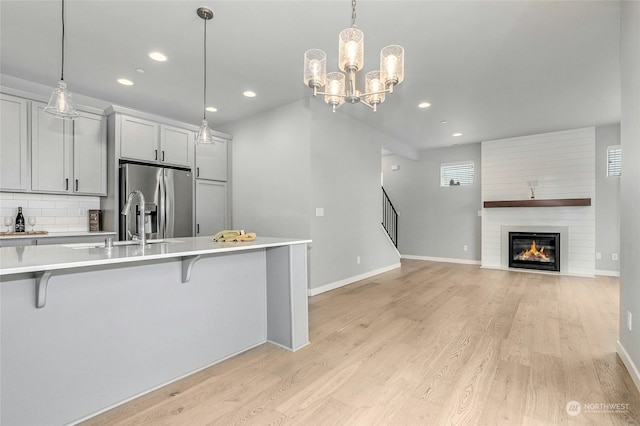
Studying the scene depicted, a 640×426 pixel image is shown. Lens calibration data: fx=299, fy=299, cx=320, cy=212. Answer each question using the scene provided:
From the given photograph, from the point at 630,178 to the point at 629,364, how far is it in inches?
52.4

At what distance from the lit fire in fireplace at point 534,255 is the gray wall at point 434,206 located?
92 centimetres

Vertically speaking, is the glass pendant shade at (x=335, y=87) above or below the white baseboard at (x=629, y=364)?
above

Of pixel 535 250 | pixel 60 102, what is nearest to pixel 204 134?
pixel 60 102

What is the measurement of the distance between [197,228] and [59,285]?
320 cm

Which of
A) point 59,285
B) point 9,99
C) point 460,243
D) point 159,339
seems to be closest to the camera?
point 59,285

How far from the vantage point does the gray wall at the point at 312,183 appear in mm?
4254

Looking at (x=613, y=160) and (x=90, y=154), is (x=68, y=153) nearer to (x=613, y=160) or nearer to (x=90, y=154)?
(x=90, y=154)

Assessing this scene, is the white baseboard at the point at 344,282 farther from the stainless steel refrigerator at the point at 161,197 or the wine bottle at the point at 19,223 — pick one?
the wine bottle at the point at 19,223

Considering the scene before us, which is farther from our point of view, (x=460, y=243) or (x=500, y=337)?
(x=460, y=243)

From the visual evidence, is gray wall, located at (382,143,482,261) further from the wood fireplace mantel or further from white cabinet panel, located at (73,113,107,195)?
white cabinet panel, located at (73,113,107,195)

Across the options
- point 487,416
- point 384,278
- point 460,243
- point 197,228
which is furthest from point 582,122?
point 197,228

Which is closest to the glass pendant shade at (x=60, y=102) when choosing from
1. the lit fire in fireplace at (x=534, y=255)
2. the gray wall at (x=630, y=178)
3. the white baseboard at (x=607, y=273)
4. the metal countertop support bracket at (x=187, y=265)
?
the metal countertop support bracket at (x=187, y=265)

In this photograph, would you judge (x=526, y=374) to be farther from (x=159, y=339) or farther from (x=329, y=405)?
(x=159, y=339)

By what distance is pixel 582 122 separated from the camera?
5.27 meters
